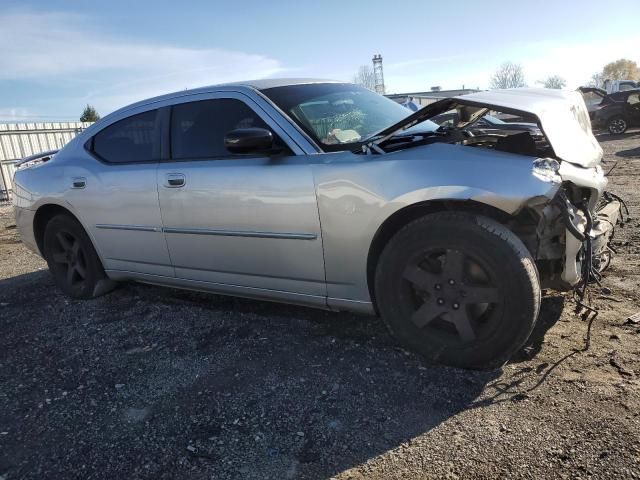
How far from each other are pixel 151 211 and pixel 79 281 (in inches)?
54.6

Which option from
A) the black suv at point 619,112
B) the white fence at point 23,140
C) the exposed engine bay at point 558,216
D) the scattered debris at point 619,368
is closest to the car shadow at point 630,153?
the black suv at point 619,112

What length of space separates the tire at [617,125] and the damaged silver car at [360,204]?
17.4 meters

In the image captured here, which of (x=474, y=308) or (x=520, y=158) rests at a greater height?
(x=520, y=158)

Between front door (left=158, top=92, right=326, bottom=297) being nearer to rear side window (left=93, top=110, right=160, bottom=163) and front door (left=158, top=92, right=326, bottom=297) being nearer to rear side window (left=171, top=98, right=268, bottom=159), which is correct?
rear side window (left=171, top=98, right=268, bottom=159)

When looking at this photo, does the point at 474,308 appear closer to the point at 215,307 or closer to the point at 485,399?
the point at 485,399

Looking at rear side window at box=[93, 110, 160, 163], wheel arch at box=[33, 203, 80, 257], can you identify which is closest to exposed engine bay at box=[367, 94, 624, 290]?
rear side window at box=[93, 110, 160, 163]

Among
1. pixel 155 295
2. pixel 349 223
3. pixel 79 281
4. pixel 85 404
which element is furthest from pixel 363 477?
pixel 79 281

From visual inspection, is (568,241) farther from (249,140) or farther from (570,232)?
(249,140)

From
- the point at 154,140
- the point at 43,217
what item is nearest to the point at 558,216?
the point at 154,140

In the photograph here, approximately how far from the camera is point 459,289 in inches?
102

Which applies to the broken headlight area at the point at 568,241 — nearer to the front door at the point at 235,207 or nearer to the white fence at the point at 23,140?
the front door at the point at 235,207

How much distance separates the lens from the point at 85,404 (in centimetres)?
279

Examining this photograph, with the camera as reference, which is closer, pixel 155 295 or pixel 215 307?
pixel 215 307

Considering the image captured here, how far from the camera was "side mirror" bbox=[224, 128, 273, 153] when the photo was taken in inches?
116
